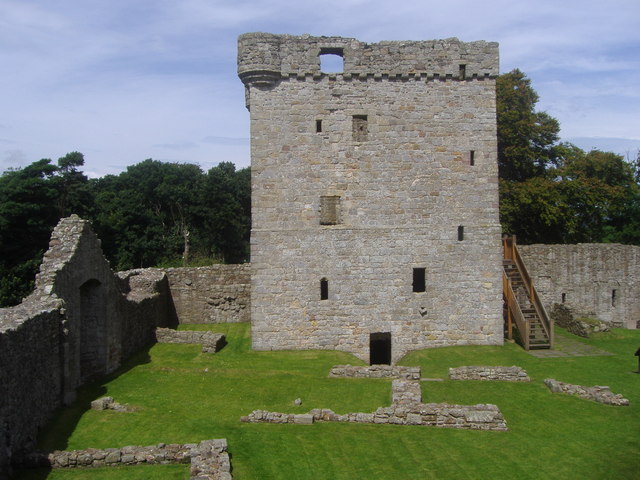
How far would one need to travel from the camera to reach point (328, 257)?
68.1 feet

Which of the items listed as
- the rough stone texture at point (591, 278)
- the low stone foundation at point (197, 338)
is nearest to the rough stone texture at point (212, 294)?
the low stone foundation at point (197, 338)

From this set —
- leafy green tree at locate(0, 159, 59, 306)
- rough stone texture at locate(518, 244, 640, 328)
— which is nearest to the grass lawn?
rough stone texture at locate(518, 244, 640, 328)

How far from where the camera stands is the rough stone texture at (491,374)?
57.7ft

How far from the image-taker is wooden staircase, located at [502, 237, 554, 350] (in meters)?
21.4

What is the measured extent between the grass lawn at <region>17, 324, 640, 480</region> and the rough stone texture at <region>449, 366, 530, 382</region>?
0.34 metres

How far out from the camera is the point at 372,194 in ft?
68.4

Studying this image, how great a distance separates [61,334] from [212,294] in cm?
1144

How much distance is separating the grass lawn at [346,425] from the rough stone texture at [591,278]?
23.6ft

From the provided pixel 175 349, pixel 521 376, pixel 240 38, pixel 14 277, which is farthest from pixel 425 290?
pixel 14 277

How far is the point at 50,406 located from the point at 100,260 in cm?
485

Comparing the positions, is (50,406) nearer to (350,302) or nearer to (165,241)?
(350,302)

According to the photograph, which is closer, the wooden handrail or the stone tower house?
the stone tower house

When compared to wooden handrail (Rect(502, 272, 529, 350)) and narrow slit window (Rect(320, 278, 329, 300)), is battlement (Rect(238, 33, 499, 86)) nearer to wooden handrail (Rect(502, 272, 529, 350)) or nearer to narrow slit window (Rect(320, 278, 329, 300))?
narrow slit window (Rect(320, 278, 329, 300))

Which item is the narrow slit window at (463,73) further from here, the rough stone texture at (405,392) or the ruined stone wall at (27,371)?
the ruined stone wall at (27,371)
